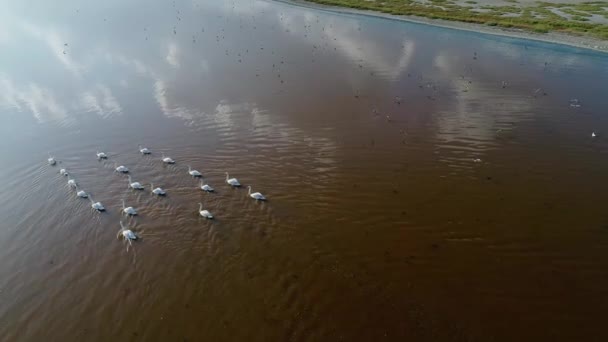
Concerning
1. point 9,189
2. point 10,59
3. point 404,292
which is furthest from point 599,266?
point 10,59

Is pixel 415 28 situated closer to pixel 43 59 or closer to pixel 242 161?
pixel 242 161

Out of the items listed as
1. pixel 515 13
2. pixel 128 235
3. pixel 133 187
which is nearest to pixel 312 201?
pixel 128 235

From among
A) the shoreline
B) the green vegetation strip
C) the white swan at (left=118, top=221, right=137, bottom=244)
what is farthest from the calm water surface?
the green vegetation strip

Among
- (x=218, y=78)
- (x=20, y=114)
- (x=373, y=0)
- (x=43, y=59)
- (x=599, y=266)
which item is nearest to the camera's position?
(x=599, y=266)

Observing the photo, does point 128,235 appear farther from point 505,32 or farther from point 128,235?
point 505,32

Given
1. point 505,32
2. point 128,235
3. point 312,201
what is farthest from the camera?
point 505,32

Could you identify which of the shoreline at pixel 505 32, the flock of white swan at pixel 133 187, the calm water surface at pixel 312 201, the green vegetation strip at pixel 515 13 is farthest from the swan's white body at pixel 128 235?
the green vegetation strip at pixel 515 13

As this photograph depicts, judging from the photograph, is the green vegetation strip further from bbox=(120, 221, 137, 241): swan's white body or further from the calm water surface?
bbox=(120, 221, 137, 241): swan's white body
